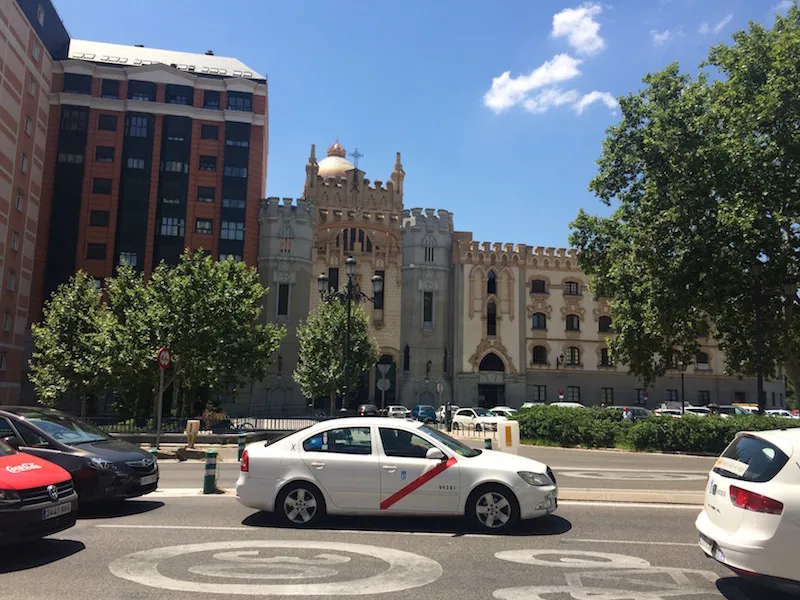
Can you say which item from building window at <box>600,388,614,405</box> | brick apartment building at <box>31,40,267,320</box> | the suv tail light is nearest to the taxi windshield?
the suv tail light

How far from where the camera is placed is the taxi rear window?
208 inches

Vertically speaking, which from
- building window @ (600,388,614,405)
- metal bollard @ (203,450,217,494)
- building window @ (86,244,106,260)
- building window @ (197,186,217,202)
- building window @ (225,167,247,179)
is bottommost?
metal bollard @ (203,450,217,494)

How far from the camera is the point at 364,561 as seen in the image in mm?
6402

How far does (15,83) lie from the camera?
40.5m

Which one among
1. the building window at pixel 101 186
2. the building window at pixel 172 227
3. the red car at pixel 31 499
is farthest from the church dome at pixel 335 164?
the red car at pixel 31 499

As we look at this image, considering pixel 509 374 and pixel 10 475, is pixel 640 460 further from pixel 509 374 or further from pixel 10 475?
pixel 509 374

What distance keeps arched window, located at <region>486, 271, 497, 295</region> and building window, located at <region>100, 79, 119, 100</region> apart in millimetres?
34326

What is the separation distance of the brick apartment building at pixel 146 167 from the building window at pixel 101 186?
0.08 metres

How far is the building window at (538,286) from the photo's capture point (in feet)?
171

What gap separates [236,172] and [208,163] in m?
2.55

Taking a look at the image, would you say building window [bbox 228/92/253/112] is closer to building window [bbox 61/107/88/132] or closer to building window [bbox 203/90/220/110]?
building window [bbox 203/90/220/110]

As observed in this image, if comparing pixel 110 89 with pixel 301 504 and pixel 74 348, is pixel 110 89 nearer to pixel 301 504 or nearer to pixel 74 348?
pixel 74 348

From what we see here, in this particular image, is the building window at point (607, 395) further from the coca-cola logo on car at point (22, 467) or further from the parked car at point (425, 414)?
the coca-cola logo on car at point (22, 467)

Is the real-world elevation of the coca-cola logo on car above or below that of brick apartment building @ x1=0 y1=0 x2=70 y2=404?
below
